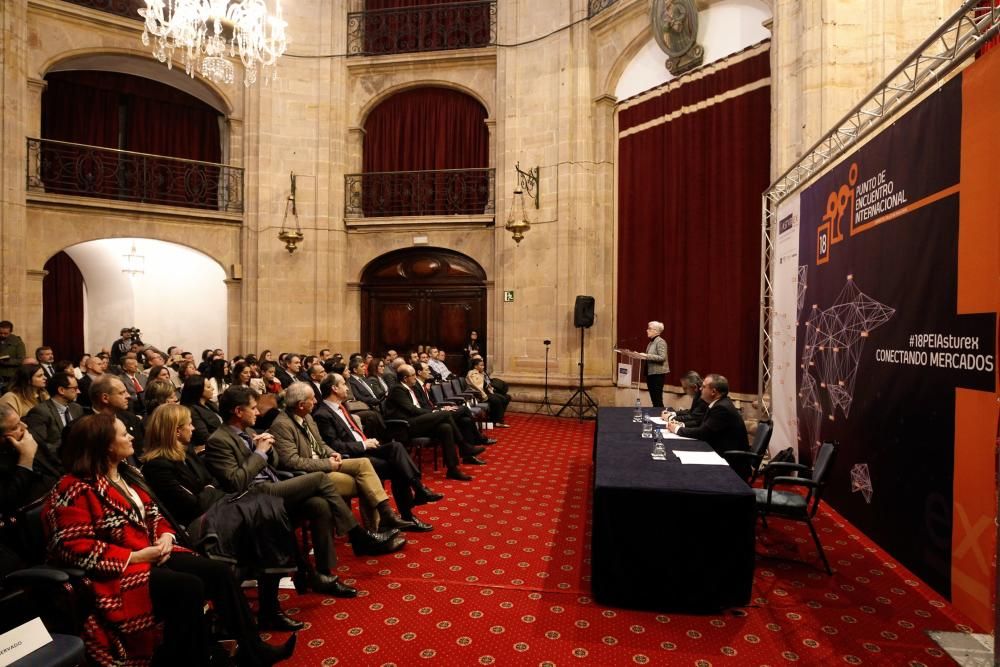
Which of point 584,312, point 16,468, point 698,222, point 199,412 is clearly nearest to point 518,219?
point 584,312

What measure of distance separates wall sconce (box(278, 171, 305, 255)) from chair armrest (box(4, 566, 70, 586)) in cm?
899

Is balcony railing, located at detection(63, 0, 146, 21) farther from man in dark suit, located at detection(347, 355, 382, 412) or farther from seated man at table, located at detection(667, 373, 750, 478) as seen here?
seated man at table, located at detection(667, 373, 750, 478)

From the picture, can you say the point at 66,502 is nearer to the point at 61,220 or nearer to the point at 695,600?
the point at 695,600

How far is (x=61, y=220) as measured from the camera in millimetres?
9562

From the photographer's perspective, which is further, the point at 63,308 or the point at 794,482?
the point at 63,308

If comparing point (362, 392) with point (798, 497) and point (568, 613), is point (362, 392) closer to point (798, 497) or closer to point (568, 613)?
point (568, 613)

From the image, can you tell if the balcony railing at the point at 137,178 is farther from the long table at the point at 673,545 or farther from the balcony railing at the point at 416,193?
the long table at the point at 673,545

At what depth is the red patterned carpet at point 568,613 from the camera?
9.13 feet

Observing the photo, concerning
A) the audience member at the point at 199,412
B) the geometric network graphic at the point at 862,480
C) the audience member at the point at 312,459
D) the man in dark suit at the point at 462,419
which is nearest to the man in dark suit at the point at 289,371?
the man in dark suit at the point at 462,419

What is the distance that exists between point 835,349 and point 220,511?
4288mm

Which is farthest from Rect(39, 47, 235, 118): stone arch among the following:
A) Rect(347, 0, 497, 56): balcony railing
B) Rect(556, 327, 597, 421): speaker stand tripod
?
Rect(556, 327, 597, 421): speaker stand tripod

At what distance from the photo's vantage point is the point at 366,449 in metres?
4.67

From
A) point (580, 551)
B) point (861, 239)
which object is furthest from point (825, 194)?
point (580, 551)

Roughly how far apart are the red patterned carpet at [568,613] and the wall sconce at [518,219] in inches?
243
